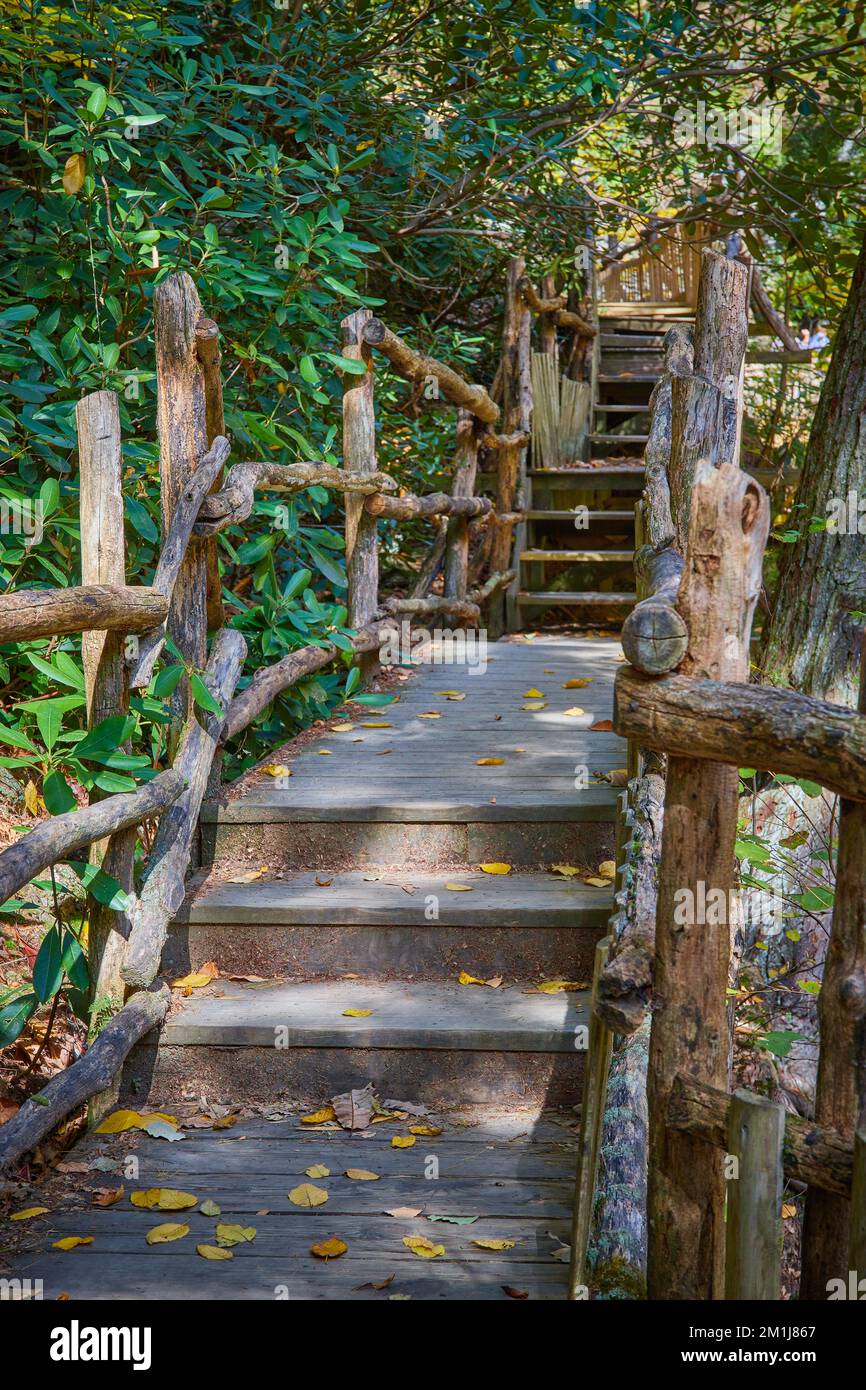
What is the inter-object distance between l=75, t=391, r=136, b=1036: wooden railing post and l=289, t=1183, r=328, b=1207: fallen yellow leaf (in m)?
0.76

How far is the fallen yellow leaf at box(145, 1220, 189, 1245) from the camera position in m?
2.55

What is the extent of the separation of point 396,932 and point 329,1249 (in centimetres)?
118

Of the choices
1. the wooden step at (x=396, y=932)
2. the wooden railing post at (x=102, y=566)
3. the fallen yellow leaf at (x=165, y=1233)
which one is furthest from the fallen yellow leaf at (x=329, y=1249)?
the wooden step at (x=396, y=932)

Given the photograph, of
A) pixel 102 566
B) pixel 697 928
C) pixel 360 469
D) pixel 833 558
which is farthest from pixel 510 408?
pixel 697 928

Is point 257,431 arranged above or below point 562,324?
below

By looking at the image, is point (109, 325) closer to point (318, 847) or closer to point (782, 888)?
point (318, 847)

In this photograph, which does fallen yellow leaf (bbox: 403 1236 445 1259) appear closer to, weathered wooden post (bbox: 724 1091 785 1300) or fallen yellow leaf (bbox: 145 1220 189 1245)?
fallen yellow leaf (bbox: 145 1220 189 1245)

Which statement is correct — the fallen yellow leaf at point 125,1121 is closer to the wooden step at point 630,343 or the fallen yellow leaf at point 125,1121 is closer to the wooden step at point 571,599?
the wooden step at point 571,599

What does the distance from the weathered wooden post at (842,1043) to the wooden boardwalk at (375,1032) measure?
76 centimetres

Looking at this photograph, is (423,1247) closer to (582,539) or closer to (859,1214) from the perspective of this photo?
(859,1214)

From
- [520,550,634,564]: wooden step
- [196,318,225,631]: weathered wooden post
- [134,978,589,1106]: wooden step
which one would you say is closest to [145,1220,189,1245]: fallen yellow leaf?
[134,978,589,1106]: wooden step
